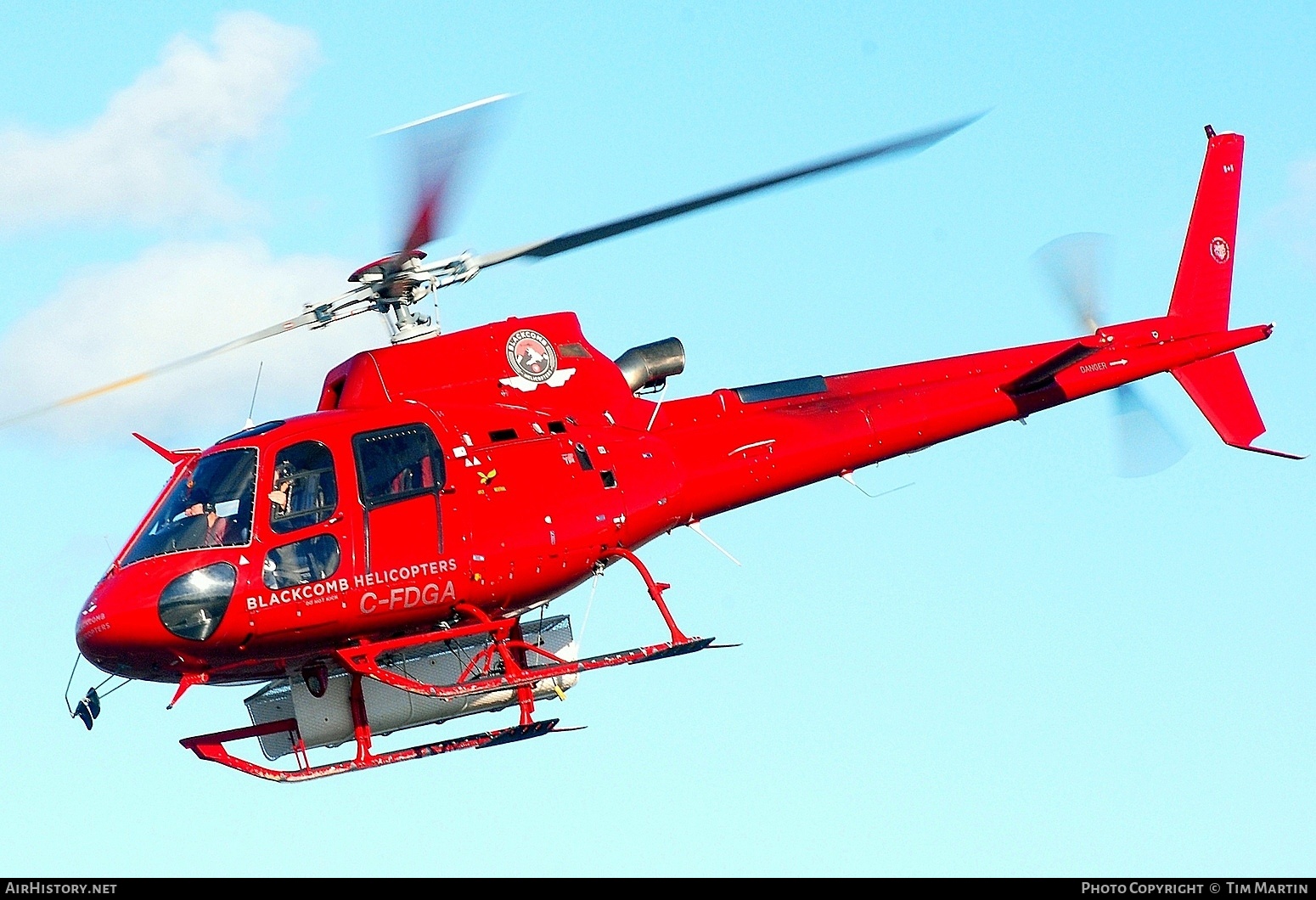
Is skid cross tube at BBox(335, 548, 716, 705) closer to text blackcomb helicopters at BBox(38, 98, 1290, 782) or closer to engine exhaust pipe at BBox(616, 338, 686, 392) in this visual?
text blackcomb helicopters at BBox(38, 98, 1290, 782)

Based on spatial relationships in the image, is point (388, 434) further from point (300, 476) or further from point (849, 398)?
point (849, 398)

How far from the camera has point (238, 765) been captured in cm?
1956

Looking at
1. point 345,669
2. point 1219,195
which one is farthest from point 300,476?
point 1219,195

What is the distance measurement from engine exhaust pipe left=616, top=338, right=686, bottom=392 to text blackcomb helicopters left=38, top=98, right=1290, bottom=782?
0.04 meters

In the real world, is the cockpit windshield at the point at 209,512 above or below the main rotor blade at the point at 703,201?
below

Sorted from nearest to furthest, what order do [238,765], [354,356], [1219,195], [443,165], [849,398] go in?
[443,165]
[238,765]
[354,356]
[849,398]
[1219,195]

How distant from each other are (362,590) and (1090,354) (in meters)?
11.3

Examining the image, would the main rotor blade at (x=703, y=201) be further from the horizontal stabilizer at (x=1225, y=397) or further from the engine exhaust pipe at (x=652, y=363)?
the horizontal stabilizer at (x=1225, y=397)

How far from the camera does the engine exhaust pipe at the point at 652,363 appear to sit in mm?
22906

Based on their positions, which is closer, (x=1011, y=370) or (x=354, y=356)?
(x=354, y=356)

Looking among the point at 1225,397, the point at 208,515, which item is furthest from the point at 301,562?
the point at 1225,397

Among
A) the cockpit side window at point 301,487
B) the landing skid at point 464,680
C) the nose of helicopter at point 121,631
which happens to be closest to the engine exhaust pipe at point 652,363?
the landing skid at point 464,680

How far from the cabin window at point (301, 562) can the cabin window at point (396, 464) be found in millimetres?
654

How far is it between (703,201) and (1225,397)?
10653 millimetres
